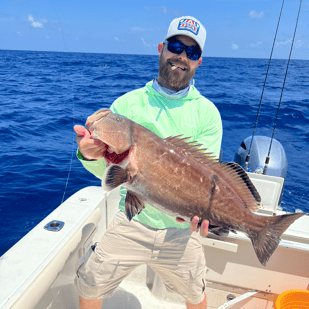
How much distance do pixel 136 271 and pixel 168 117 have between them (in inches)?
89.0

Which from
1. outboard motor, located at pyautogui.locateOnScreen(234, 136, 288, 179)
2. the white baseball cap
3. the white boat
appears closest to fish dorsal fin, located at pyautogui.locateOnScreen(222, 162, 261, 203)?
the white boat

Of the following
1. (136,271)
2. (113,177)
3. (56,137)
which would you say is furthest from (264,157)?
(56,137)

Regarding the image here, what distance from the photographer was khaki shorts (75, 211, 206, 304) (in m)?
2.54

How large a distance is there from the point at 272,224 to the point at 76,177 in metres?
6.75

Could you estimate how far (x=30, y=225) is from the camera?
223 inches

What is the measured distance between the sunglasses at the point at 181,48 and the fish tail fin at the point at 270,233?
1.66 m

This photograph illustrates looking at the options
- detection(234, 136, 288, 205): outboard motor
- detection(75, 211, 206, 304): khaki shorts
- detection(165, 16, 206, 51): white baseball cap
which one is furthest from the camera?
detection(234, 136, 288, 205): outboard motor

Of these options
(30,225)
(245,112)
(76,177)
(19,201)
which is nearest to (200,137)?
(30,225)

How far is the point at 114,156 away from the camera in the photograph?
2.07 metres

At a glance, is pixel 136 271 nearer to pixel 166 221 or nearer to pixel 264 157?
pixel 166 221

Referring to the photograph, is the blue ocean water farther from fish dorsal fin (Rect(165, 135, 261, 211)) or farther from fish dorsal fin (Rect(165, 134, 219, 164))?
fish dorsal fin (Rect(165, 135, 261, 211))

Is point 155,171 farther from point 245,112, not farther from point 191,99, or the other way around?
point 245,112

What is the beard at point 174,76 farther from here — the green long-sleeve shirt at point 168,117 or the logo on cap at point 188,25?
the logo on cap at point 188,25

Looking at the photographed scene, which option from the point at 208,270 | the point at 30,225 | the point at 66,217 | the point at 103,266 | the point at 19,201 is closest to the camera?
the point at 103,266
